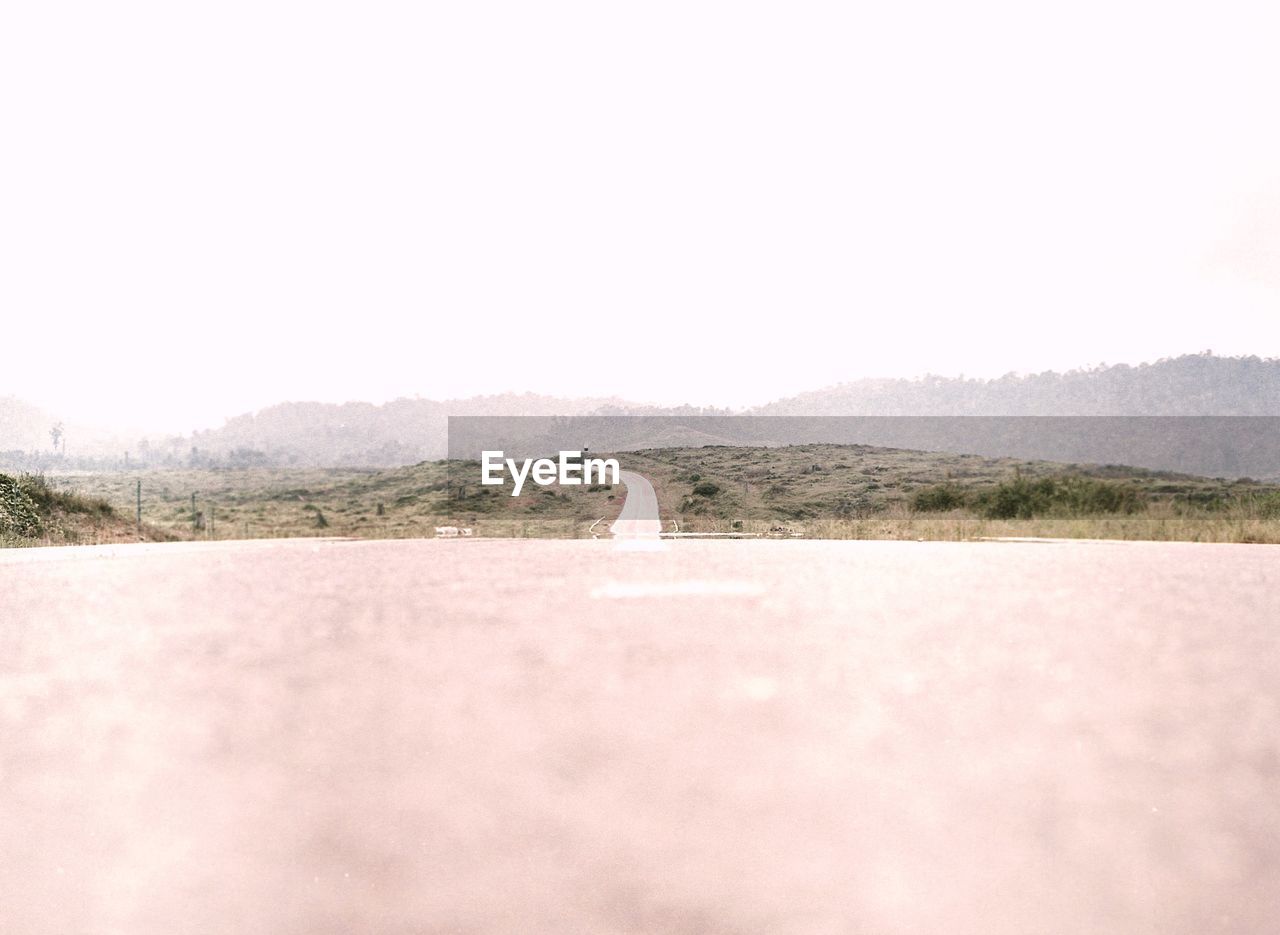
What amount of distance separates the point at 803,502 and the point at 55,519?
28.5m

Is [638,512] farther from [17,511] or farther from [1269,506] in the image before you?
[17,511]

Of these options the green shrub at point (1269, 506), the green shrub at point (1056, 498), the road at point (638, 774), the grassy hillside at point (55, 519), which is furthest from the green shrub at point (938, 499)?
the road at point (638, 774)

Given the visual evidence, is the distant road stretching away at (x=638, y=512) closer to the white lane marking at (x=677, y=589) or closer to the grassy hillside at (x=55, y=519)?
the grassy hillside at (x=55, y=519)

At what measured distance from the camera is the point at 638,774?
3.83 meters

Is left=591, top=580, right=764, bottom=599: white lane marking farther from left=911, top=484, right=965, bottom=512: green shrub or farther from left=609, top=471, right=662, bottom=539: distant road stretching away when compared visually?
left=911, top=484, right=965, bottom=512: green shrub

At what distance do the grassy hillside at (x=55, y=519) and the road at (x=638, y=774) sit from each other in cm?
1726

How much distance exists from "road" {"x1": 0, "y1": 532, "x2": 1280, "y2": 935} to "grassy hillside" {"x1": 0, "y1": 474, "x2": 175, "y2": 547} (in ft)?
56.6

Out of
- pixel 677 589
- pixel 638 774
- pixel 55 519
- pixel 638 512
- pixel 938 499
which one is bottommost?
pixel 638 512

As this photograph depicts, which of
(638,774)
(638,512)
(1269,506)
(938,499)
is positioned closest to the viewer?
(638,774)

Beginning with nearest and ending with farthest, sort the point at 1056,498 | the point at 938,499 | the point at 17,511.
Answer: the point at 17,511
the point at 1056,498
the point at 938,499

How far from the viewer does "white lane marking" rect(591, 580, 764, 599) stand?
11.6m

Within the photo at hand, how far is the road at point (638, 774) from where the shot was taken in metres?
2.62

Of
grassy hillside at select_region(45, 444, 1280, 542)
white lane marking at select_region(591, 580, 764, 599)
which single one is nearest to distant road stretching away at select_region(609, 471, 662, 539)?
grassy hillside at select_region(45, 444, 1280, 542)

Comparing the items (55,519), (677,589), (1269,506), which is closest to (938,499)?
(1269,506)
